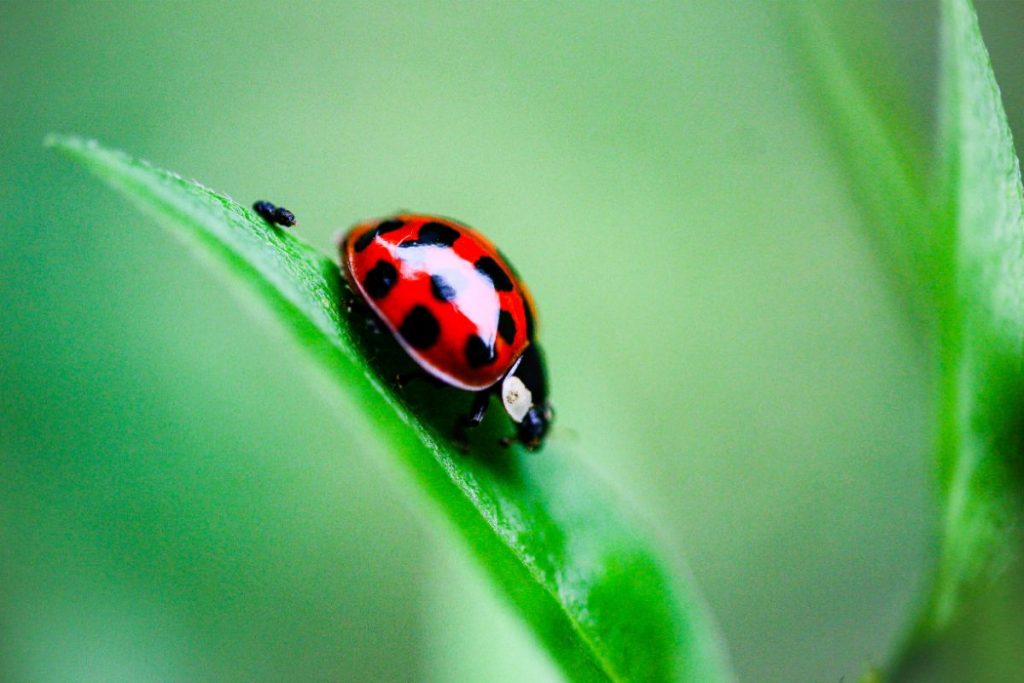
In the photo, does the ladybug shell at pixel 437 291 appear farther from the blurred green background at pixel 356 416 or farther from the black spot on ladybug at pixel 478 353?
Answer: the blurred green background at pixel 356 416

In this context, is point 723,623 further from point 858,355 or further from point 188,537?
point 188,537

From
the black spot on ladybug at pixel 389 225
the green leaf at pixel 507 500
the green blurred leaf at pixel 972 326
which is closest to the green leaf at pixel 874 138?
the green blurred leaf at pixel 972 326

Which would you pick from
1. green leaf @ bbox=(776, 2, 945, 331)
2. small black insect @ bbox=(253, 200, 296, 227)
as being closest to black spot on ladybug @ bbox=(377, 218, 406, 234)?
small black insect @ bbox=(253, 200, 296, 227)

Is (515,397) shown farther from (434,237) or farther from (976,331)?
(976,331)

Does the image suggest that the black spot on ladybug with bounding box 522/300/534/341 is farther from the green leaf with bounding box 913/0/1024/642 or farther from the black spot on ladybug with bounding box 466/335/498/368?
the green leaf with bounding box 913/0/1024/642

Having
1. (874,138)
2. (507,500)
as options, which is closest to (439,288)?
(507,500)

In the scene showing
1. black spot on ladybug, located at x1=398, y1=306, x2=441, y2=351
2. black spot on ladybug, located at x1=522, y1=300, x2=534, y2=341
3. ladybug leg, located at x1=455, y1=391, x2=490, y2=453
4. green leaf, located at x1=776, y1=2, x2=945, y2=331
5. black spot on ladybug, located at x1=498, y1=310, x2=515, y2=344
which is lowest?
ladybug leg, located at x1=455, y1=391, x2=490, y2=453

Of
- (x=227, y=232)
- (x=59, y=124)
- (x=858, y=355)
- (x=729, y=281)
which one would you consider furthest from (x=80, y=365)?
(x=858, y=355)
